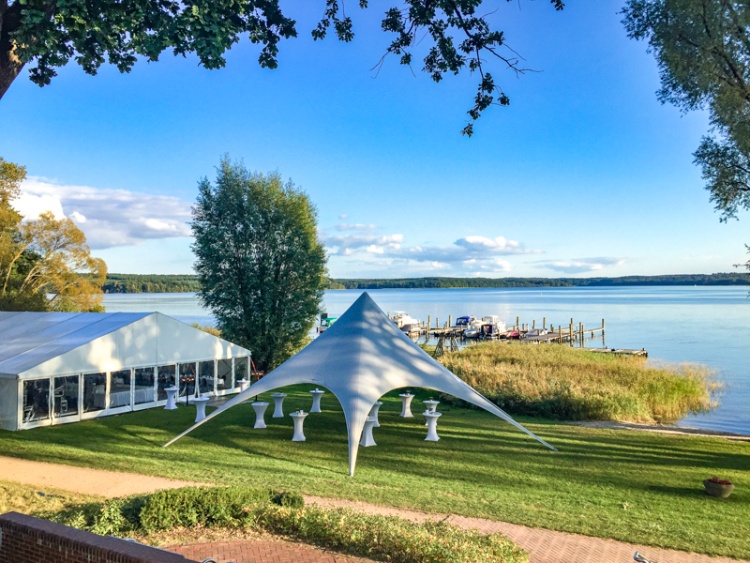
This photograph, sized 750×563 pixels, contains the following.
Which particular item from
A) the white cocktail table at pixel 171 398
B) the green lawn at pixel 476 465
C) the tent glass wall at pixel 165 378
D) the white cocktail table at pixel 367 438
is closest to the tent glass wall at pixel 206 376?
the tent glass wall at pixel 165 378

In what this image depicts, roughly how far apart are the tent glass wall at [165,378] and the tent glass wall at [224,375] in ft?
6.14

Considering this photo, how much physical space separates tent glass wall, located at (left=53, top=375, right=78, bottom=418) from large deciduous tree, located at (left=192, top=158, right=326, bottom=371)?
1023 cm

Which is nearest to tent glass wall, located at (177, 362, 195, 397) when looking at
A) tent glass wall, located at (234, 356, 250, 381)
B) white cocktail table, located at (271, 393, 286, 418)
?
tent glass wall, located at (234, 356, 250, 381)

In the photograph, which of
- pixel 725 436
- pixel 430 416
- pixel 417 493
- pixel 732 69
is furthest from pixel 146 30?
pixel 725 436

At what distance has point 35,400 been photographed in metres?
Answer: 14.3

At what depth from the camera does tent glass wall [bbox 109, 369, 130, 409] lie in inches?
631

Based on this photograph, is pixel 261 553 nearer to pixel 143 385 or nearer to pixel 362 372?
pixel 362 372

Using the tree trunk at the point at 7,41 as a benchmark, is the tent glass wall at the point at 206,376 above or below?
below

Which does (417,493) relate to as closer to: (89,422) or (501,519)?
(501,519)

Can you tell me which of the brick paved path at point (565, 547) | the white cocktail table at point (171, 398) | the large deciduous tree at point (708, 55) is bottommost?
the white cocktail table at point (171, 398)

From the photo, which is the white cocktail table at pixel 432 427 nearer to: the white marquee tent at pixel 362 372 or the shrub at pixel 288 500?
the white marquee tent at pixel 362 372

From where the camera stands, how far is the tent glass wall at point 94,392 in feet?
50.7

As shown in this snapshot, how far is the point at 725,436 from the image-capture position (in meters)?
14.1

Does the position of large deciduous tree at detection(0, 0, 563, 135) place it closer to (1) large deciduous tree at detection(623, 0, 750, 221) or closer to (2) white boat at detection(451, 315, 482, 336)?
(1) large deciduous tree at detection(623, 0, 750, 221)
